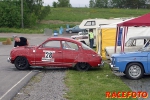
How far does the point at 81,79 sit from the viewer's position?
1303cm

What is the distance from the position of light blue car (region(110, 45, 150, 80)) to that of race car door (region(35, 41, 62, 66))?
3148mm

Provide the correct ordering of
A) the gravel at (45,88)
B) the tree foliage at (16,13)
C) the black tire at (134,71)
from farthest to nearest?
1. the tree foliage at (16,13)
2. the black tire at (134,71)
3. the gravel at (45,88)

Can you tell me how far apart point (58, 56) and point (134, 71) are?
380cm

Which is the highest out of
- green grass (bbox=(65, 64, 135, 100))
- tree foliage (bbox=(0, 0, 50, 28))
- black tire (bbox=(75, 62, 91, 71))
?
tree foliage (bbox=(0, 0, 50, 28))

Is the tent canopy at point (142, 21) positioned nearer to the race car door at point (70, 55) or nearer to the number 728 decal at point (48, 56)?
the race car door at point (70, 55)

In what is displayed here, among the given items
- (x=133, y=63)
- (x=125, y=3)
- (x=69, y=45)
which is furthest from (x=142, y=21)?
(x=125, y=3)

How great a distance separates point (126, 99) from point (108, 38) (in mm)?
12840

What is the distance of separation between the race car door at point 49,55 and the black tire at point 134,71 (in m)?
3.54

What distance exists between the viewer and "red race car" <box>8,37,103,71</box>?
1555cm

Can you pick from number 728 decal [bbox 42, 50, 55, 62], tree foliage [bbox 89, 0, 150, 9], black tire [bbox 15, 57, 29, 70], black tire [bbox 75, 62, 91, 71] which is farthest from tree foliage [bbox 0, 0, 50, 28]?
tree foliage [bbox 89, 0, 150, 9]

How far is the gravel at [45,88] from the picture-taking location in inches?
390

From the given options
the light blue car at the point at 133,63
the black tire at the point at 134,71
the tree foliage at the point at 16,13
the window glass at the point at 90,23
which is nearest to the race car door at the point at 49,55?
the light blue car at the point at 133,63

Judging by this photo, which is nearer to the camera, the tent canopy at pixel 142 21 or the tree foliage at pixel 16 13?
the tent canopy at pixel 142 21

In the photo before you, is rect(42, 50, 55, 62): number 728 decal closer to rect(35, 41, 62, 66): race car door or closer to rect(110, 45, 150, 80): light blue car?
rect(35, 41, 62, 66): race car door
